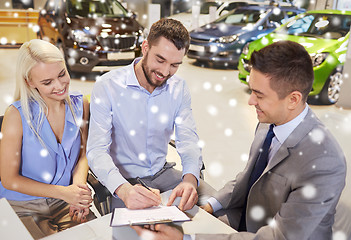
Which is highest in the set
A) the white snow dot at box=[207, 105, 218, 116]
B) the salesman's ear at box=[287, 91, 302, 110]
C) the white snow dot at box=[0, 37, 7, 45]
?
the salesman's ear at box=[287, 91, 302, 110]

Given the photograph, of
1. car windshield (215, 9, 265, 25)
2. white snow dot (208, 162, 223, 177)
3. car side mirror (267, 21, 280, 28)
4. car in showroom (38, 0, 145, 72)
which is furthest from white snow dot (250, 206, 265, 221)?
car windshield (215, 9, 265, 25)

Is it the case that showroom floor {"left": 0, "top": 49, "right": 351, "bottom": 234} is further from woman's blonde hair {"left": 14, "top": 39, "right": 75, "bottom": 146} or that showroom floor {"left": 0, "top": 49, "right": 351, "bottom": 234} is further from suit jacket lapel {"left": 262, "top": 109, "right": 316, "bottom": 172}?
woman's blonde hair {"left": 14, "top": 39, "right": 75, "bottom": 146}

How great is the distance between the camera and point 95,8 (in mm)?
5891

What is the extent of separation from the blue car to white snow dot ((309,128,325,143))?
5.33 meters

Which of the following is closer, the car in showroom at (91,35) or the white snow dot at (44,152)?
the white snow dot at (44,152)

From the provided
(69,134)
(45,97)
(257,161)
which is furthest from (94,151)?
(257,161)

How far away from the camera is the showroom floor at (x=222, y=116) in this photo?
2510 mm

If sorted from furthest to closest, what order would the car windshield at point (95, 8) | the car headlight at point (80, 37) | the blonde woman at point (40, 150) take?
the car windshield at point (95, 8) < the car headlight at point (80, 37) < the blonde woman at point (40, 150)

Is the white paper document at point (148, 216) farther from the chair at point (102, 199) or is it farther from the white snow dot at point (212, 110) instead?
the white snow dot at point (212, 110)

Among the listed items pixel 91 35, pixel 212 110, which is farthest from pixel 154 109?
pixel 91 35

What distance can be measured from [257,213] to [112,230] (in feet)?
2.06

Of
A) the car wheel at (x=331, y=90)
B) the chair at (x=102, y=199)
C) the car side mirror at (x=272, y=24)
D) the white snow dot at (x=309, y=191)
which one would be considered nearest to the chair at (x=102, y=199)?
the chair at (x=102, y=199)

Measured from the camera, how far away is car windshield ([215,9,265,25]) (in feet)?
22.2

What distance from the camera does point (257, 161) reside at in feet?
4.96
